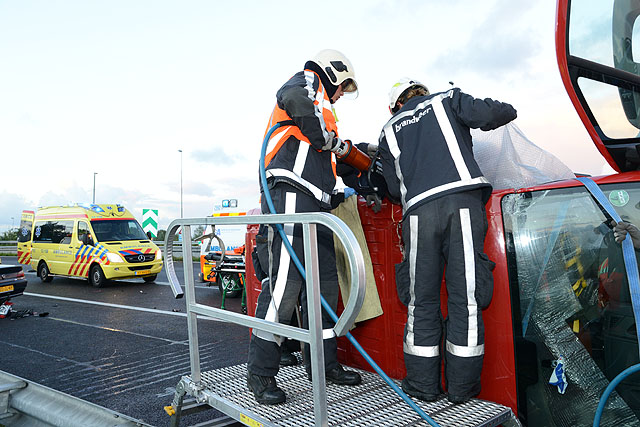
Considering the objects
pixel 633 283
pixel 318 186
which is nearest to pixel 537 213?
pixel 633 283

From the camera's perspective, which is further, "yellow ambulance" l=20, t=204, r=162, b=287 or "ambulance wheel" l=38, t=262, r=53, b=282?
"ambulance wheel" l=38, t=262, r=53, b=282

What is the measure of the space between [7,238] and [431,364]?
120 ft

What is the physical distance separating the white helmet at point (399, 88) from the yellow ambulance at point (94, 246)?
1093 cm

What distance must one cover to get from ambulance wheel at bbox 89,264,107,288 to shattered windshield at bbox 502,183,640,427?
39.9 ft

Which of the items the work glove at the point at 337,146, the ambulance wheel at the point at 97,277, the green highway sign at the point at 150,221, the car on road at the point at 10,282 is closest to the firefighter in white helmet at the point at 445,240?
the work glove at the point at 337,146

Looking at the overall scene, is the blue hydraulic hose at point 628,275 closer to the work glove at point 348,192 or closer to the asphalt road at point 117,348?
the work glove at point 348,192

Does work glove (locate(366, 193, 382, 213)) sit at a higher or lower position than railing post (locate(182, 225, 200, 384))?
higher

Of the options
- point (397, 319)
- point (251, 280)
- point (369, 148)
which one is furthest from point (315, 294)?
point (251, 280)

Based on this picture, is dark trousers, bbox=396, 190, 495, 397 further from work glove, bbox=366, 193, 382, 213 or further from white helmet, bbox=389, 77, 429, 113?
white helmet, bbox=389, 77, 429, 113

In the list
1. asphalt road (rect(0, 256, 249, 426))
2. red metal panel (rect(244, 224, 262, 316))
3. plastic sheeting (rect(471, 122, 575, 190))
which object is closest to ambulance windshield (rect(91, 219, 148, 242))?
asphalt road (rect(0, 256, 249, 426))

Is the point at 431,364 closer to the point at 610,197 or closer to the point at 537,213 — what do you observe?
the point at 537,213

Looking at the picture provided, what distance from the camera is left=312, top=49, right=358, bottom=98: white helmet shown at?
3094 mm

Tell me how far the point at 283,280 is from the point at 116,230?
469 inches

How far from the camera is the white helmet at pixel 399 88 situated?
3.04 meters
